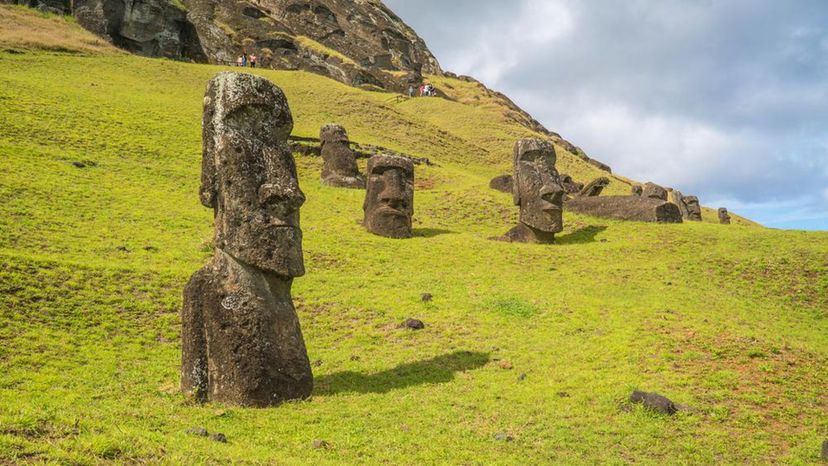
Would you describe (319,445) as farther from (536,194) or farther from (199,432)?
(536,194)

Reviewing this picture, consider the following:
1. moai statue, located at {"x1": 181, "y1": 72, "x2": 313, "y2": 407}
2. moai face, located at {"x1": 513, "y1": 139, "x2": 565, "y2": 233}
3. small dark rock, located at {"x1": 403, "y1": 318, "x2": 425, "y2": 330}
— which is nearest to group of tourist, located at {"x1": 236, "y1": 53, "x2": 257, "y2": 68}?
moai face, located at {"x1": 513, "y1": 139, "x2": 565, "y2": 233}

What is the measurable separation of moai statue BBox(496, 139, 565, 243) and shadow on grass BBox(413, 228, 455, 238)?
2.41 metres

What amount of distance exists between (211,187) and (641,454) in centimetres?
721

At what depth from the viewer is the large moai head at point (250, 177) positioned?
1005cm

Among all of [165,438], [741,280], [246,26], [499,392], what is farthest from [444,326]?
[246,26]

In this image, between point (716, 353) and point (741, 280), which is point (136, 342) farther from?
point (741, 280)

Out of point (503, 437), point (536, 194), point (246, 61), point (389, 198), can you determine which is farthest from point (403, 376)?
point (246, 61)

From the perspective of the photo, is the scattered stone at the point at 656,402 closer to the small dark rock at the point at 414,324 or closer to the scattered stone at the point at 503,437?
the scattered stone at the point at 503,437

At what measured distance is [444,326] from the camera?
1462 centimetres

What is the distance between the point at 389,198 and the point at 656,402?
51.3 ft

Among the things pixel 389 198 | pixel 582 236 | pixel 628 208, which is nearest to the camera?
pixel 389 198

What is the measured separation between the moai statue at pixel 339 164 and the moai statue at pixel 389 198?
8046 mm

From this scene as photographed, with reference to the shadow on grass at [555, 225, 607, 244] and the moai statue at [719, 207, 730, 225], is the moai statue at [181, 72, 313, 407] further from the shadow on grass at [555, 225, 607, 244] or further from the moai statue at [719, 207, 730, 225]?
the moai statue at [719, 207, 730, 225]

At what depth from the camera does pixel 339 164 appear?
33062 millimetres
